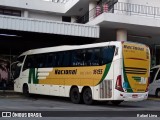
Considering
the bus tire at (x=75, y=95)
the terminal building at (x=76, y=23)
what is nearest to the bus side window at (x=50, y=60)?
the bus tire at (x=75, y=95)

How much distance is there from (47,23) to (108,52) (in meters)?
8.59

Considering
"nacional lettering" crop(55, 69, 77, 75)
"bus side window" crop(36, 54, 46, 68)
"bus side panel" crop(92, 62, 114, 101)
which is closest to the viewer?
"bus side panel" crop(92, 62, 114, 101)

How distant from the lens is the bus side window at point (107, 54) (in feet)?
56.9

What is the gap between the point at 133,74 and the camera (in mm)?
17562

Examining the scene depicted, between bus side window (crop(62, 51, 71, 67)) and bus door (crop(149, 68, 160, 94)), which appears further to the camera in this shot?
bus door (crop(149, 68, 160, 94))

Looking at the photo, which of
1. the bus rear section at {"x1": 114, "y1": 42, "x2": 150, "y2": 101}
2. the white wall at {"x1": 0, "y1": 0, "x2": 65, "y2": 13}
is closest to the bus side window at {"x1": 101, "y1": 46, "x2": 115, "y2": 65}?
the bus rear section at {"x1": 114, "y1": 42, "x2": 150, "y2": 101}

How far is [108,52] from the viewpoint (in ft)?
57.5

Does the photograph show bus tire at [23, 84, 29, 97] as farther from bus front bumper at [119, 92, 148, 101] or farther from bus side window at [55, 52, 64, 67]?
bus front bumper at [119, 92, 148, 101]

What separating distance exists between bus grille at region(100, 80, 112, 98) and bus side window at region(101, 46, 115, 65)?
0.97m

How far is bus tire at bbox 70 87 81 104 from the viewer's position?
19023 mm

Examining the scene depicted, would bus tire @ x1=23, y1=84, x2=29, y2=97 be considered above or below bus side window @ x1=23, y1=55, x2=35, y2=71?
below

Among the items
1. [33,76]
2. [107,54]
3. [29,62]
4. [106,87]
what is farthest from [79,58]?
[29,62]

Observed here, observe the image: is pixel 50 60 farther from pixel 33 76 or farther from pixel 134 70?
pixel 134 70

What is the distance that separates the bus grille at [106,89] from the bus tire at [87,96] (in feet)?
2.92
